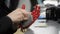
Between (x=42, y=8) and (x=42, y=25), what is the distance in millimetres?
244

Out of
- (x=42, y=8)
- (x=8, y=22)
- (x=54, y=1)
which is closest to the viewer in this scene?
(x=8, y=22)

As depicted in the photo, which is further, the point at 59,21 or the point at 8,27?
the point at 59,21

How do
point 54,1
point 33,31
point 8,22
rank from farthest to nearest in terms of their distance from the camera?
point 54,1
point 33,31
point 8,22

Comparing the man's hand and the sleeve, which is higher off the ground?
the man's hand

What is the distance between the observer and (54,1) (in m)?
1.15

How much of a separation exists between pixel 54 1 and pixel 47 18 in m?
0.32

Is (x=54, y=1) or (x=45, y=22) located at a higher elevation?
(x=54, y=1)

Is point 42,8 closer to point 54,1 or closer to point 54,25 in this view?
point 54,1

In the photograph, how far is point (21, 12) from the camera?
0.59 meters

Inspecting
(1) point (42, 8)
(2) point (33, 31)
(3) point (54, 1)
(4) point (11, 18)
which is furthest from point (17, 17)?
(3) point (54, 1)

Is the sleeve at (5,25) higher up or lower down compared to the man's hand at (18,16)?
lower down

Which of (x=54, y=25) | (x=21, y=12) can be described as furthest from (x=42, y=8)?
(x=21, y=12)

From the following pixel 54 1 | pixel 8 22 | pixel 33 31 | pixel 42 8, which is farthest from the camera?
pixel 54 1

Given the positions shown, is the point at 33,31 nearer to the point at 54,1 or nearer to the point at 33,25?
the point at 33,25
